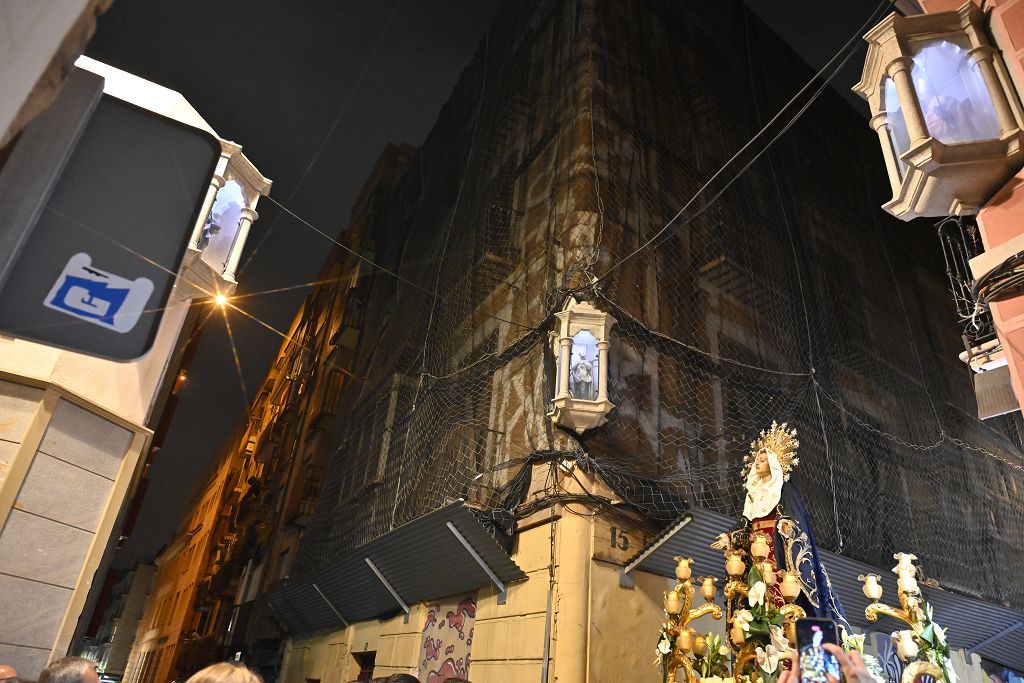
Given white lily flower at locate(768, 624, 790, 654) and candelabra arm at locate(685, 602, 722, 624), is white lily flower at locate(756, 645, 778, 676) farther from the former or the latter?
candelabra arm at locate(685, 602, 722, 624)

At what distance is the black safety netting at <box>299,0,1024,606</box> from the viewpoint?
909 centimetres

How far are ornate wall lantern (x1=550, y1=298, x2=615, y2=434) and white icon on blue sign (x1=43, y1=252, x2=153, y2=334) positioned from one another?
19.5 ft

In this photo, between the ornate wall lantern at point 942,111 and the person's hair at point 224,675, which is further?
the ornate wall lantern at point 942,111

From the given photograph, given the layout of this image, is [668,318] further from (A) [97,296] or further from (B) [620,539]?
(A) [97,296]

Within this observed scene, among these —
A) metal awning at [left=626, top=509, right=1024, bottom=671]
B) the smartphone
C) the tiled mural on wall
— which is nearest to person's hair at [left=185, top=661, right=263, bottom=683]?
the smartphone

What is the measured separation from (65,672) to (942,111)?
8.17 meters

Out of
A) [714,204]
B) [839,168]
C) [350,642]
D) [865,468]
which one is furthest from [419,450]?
[839,168]

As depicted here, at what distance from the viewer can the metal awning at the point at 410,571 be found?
800 cm

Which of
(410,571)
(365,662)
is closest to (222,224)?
(410,571)

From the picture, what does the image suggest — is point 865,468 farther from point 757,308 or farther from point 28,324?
point 28,324

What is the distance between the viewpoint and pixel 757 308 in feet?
38.1

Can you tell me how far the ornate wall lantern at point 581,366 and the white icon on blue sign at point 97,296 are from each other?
594cm

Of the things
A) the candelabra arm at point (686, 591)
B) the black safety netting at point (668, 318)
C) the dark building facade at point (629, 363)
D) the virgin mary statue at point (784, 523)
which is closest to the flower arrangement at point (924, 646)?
the virgin mary statue at point (784, 523)

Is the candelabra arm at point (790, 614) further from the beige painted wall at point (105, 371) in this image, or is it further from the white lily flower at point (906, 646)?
the beige painted wall at point (105, 371)
